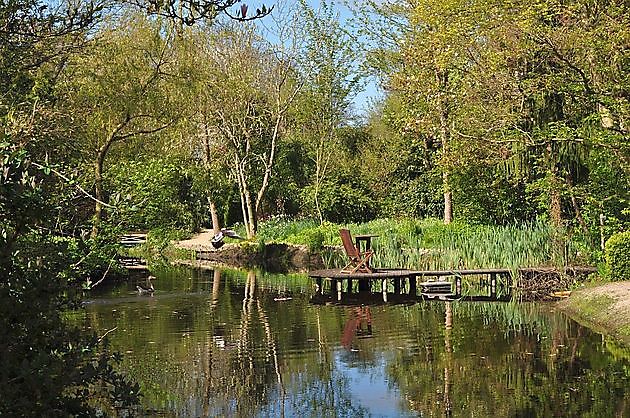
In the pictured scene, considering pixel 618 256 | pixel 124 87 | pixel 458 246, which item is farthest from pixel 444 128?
pixel 124 87

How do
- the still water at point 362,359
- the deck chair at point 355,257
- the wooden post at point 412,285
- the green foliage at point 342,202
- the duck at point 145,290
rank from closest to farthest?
the still water at point 362,359 → the deck chair at point 355,257 → the wooden post at point 412,285 → the duck at point 145,290 → the green foliage at point 342,202

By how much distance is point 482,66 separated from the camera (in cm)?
1866

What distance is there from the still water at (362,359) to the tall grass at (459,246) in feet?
6.57

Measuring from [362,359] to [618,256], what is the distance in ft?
20.7

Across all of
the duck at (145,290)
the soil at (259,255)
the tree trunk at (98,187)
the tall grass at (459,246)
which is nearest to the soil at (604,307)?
the tall grass at (459,246)

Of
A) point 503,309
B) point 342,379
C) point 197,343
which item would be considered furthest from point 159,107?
point 342,379

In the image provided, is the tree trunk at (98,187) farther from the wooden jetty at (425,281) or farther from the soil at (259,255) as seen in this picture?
the soil at (259,255)

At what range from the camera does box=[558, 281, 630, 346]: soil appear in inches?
487

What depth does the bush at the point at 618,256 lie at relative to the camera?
48.8ft

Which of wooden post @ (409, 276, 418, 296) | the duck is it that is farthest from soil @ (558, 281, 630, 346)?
the duck

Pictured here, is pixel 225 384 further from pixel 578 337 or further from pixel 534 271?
pixel 534 271

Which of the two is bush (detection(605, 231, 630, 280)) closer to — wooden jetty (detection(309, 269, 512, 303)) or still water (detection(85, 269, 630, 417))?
still water (detection(85, 269, 630, 417))

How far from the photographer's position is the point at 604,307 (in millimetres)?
13547

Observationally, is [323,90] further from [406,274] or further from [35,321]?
[35,321]
